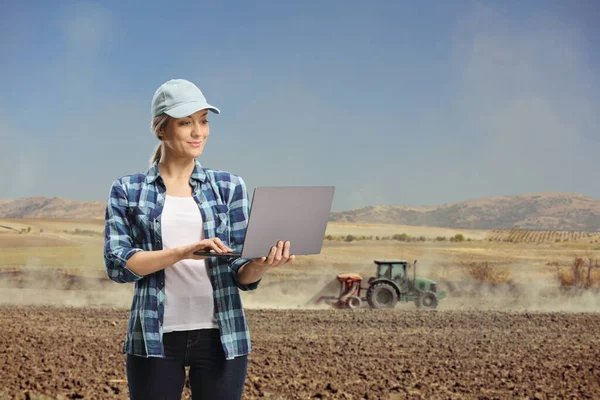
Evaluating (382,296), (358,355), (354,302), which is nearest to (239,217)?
(358,355)

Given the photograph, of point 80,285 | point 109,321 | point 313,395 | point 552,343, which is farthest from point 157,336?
point 80,285

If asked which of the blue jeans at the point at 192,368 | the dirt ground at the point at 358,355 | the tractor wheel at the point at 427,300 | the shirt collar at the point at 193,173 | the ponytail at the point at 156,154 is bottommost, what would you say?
the dirt ground at the point at 358,355

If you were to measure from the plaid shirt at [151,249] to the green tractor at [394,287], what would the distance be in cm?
1023

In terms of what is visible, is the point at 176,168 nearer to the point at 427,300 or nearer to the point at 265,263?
the point at 265,263

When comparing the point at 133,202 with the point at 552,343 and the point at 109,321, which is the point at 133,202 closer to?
A: the point at 552,343

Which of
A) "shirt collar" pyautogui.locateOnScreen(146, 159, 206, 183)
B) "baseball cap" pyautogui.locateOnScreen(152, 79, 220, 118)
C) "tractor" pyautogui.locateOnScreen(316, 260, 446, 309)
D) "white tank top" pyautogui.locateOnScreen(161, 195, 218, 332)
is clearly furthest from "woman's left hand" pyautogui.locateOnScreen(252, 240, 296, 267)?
"tractor" pyautogui.locateOnScreen(316, 260, 446, 309)

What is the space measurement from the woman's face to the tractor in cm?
1029

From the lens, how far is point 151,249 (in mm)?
2322

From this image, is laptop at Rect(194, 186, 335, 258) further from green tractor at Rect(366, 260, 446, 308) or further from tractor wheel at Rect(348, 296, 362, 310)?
tractor wheel at Rect(348, 296, 362, 310)

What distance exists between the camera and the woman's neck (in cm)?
241

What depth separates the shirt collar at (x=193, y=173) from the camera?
93.7 inches

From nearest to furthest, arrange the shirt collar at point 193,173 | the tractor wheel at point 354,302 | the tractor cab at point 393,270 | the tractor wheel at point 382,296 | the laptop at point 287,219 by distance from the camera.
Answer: the laptop at point 287,219 < the shirt collar at point 193,173 < the tractor wheel at point 382,296 < the tractor cab at point 393,270 < the tractor wheel at point 354,302

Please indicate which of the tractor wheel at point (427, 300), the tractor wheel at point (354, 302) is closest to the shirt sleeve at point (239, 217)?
the tractor wheel at point (354, 302)

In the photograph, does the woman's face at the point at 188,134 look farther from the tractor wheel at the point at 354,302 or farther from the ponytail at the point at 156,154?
the tractor wheel at the point at 354,302
